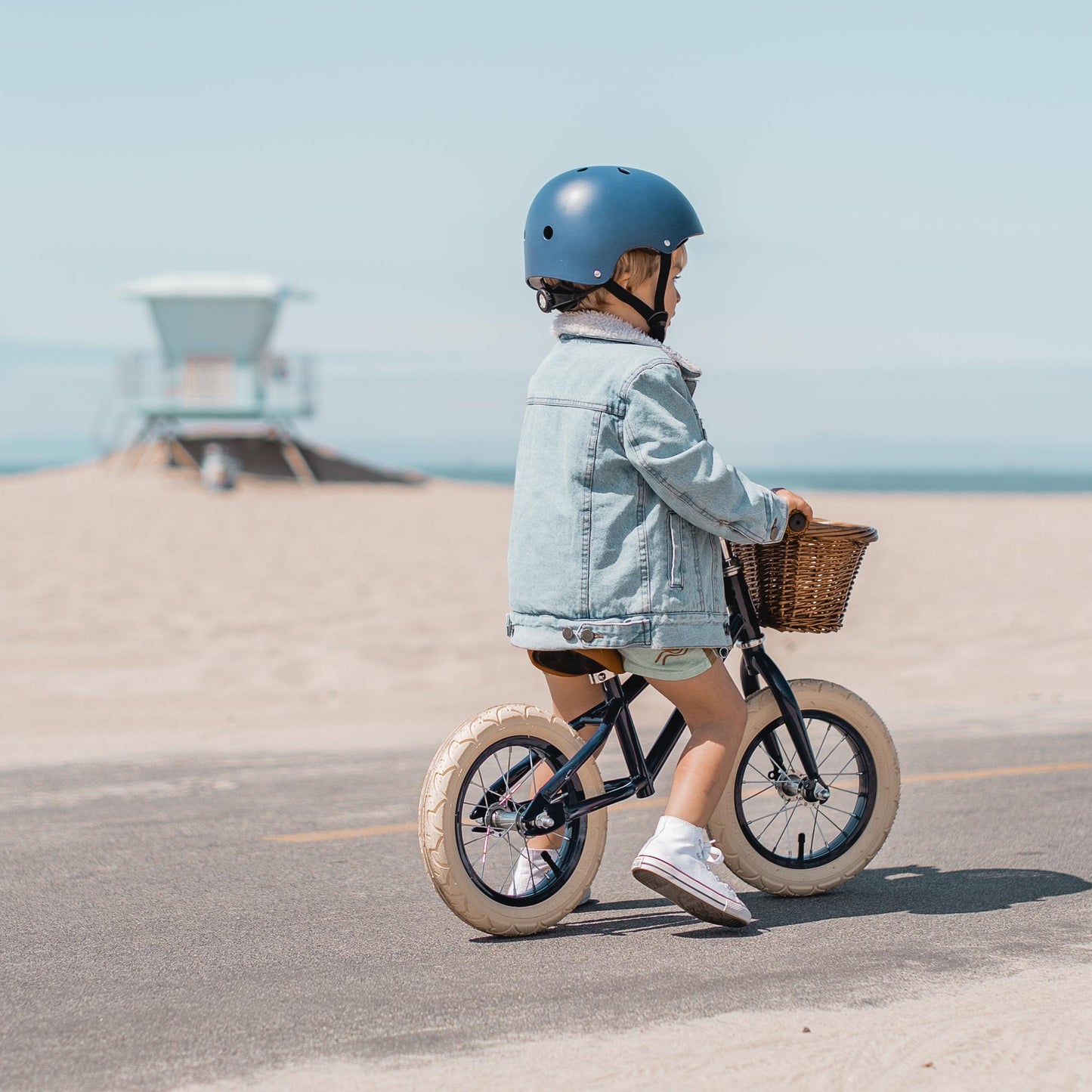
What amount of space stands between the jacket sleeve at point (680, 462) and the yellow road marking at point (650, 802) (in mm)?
1554

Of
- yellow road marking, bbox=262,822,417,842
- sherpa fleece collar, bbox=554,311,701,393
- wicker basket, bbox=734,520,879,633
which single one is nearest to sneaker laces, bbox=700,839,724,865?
wicker basket, bbox=734,520,879,633

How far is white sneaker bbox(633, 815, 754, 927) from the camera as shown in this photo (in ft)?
13.1

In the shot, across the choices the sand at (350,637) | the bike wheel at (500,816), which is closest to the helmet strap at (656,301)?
the bike wheel at (500,816)

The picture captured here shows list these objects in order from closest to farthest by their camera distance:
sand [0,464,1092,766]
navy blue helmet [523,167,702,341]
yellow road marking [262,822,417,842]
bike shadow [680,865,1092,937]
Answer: navy blue helmet [523,167,702,341] < bike shadow [680,865,1092,937] < yellow road marking [262,822,417,842] < sand [0,464,1092,766]

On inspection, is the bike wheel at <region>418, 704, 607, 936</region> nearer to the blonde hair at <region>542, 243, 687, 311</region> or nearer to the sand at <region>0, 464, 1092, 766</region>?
the blonde hair at <region>542, 243, 687, 311</region>

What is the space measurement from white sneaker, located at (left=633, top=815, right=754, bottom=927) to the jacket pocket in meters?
0.67

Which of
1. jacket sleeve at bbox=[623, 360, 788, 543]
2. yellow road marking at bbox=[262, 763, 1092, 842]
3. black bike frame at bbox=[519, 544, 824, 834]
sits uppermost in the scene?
jacket sleeve at bbox=[623, 360, 788, 543]

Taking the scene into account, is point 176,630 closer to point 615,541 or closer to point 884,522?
point 615,541

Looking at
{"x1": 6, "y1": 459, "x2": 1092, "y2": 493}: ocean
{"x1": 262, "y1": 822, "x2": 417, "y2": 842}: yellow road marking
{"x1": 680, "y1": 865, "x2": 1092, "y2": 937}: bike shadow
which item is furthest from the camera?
{"x1": 6, "y1": 459, "x2": 1092, "y2": 493}: ocean

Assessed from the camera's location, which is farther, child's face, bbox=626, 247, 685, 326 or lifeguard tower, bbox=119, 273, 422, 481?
lifeguard tower, bbox=119, 273, 422, 481

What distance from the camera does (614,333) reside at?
4.02m

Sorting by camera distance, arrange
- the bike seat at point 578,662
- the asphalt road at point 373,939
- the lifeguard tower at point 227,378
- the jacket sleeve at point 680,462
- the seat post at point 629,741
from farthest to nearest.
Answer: the lifeguard tower at point 227,378 < the seat post at point 629,741 < the bike seat at point 578,662 < the jacket sleeve at point 680,462 < the asphalt road at point 373,939

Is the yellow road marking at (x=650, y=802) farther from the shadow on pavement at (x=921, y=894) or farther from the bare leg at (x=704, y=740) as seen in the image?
the bare leg at (x=704, y=740)

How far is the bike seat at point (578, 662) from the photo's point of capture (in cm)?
404
